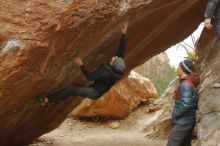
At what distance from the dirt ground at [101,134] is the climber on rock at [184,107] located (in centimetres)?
428

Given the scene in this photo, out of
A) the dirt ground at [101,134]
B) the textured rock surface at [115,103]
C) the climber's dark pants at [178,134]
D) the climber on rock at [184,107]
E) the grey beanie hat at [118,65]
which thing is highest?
the grey beanie hat at [118,65]

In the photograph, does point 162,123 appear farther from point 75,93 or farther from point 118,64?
Answer: point 118,64

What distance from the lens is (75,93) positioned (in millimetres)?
8180

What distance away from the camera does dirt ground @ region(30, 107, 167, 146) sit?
12.1m

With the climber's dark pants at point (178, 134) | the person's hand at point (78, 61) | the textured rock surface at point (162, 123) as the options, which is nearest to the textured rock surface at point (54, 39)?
the person's hand at point (78, 61)

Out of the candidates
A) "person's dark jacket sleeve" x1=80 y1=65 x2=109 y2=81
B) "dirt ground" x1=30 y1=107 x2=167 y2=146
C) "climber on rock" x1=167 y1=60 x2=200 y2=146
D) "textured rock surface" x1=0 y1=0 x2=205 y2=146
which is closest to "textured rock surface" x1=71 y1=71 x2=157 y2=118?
"dirt ground" x1=30 y1=107 x2=167 y2=146

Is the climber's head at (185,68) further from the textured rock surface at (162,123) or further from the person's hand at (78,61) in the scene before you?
the textured rock surface at (162,123)

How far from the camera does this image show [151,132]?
13.3 meters

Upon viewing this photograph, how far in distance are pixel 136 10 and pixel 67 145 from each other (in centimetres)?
513

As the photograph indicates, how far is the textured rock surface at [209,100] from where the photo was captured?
7.00 meters

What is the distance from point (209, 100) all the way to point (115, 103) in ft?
26.1

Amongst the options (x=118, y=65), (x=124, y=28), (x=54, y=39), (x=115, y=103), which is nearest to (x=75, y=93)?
(x=118, y=65)

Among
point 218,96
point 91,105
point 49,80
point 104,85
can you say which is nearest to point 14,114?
point 49,80

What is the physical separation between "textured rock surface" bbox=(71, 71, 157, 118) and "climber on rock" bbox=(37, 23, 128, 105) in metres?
6.93
